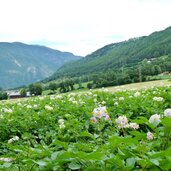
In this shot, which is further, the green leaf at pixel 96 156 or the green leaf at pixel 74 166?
the green leaf at pixel 74 166

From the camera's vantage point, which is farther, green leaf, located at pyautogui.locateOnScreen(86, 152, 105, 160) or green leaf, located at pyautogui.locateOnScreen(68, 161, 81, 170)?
green leaf, located at pyautogui.locateOnScreen(68, 161, 81, 170)

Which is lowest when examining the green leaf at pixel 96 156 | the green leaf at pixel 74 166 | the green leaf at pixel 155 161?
the green leaf at pixel 74 166

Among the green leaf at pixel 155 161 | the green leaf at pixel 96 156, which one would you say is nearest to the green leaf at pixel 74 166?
the green leaf at pixel 96 156

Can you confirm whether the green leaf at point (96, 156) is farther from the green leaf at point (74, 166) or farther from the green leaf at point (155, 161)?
the green leaf at point (155, 161)

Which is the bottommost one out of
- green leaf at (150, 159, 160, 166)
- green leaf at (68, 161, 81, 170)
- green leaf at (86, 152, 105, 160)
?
green leaf at (68, 161, 81, 170)

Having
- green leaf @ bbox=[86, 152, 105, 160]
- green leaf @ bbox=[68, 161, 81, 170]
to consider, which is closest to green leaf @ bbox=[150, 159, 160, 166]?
green leaf @ bbox=[86, 152, 105, 160]

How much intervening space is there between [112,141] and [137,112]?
210 inches

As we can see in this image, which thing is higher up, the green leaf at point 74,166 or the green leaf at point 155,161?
the green leaf at point 155,161

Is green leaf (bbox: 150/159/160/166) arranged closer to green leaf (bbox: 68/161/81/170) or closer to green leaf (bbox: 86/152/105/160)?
green leaf (bbox: 86/152/105/160)

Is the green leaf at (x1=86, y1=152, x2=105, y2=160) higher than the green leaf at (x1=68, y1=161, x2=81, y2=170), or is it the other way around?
the green leaf at (x1=86, y1=152, x2=105, y2=160)

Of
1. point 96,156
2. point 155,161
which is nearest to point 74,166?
point 96,156

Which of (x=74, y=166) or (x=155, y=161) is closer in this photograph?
(x=155, y=161)

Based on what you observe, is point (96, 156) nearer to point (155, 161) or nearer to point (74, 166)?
point (74, 166)

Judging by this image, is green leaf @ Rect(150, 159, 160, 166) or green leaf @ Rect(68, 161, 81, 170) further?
green leaf @ Rect(68, 161, 81, 170)
